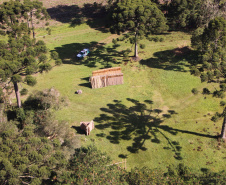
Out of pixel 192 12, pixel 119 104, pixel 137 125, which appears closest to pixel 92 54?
pixel 119 104

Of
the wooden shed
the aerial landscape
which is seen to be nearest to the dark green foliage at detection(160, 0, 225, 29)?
the aerial landscape

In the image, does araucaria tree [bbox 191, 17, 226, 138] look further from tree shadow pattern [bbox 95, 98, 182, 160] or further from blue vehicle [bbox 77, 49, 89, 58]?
blue vehicle [bbox 77, 49, 89, 58]

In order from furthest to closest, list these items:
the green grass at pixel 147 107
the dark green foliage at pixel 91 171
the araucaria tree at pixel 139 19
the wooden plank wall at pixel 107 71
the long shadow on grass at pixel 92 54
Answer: the long shadow on grass at pixel 92 54, the araucaria tree at pixel 139 19, the wooden plank wall at pixel 107 71, the green grass at pixel 147 107, the dark green foliage at pixel 91 171

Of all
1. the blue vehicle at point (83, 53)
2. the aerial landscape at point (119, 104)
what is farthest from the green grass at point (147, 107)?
the blue vehicle at point (83, 53)

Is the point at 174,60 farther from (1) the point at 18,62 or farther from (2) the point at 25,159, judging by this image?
(2) the point at 25,159

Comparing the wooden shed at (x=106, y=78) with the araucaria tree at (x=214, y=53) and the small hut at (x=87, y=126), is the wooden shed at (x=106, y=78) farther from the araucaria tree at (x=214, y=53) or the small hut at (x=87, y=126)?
the araucaria tree at (x=214, y=53)

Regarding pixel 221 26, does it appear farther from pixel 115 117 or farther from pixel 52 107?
pixel 52 107
